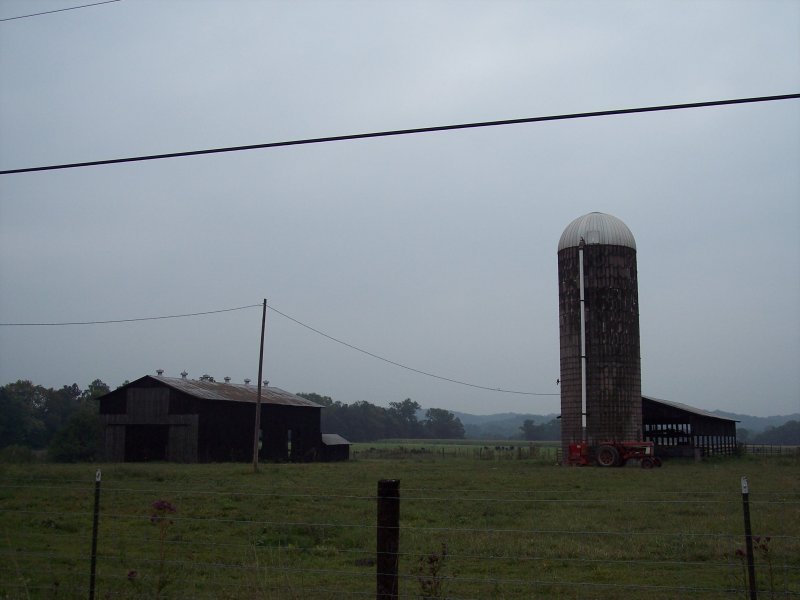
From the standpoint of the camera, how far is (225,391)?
51.1 metres

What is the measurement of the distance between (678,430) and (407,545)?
38636 mm

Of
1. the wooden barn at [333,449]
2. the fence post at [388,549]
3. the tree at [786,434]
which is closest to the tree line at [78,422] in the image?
the wooden barn at [333,449]

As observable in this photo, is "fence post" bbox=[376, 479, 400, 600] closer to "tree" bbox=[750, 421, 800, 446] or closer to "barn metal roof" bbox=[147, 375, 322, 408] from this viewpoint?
"barn metal roof" bbox=[147, 375, 322, 408]

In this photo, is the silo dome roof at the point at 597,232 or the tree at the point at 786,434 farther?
the tree at the point at 786,434

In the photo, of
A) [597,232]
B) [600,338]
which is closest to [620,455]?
[600,338]

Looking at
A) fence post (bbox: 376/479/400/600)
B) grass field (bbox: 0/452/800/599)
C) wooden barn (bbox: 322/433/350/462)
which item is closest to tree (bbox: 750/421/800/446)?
wooden barn (bbox: 322/433/350/462)

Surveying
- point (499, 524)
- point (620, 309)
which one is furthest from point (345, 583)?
point (620, 309)

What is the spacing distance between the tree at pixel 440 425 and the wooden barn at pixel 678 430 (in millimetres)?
129466

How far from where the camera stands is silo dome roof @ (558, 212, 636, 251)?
4119 centimetres

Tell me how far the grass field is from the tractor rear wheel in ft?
41.9

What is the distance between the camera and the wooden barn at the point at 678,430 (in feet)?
149

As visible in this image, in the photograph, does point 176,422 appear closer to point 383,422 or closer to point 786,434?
point 383,422

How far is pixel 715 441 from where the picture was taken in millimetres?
51312

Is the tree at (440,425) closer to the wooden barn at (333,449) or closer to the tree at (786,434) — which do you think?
the tree at (786,434)
